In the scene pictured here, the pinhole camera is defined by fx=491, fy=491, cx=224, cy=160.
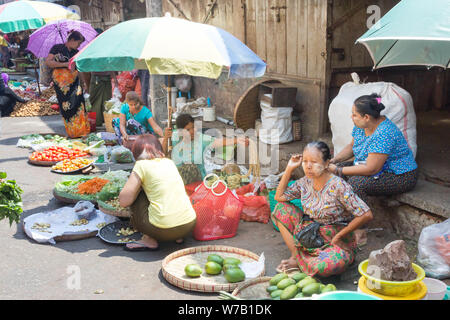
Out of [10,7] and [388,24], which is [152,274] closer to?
[388,24]

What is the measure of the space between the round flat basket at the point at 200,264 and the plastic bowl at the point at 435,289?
1.34 m

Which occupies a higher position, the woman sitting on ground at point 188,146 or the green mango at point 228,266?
the woman sitting on ground at point 188,146

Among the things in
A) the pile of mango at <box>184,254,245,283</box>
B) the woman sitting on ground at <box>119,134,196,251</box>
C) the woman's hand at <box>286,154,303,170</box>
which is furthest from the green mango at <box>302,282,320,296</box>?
the woman sitting on ground at <box>119,134,196,251</box>

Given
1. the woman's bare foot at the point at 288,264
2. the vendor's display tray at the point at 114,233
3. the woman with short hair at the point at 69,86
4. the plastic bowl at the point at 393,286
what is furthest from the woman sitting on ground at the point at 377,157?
the woman with short hair at the point at 69,86

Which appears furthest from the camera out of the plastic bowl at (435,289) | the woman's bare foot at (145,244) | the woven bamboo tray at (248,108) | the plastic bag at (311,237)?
the woven bamboo tray at (248,108)

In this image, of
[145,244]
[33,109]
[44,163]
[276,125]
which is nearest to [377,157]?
[145,244]

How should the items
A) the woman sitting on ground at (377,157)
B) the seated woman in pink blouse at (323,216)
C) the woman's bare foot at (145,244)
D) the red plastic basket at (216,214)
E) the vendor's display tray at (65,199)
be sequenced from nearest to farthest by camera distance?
the seated woman in pink blouse at (323,216) < the woman sitting on ground at (377,157) < the woman's bare foot at (145,244) < the red plastic basket at (216,214) < the vendor's display tray at (65,199)

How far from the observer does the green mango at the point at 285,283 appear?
Result: 377cm

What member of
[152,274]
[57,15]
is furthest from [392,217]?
[57,15]

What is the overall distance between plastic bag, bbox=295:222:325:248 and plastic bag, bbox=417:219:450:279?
86cm

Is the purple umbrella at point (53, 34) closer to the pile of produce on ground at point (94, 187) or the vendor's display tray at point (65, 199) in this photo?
the pile of produce on ground at point (94, 187)

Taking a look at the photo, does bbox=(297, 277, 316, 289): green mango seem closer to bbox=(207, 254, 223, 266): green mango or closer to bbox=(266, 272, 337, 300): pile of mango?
bbox=(266, 272, 337, 300): pile of mango

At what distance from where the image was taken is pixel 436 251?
4.11 metres

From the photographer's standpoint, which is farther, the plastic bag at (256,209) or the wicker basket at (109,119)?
the wicker basket at (109,119)
